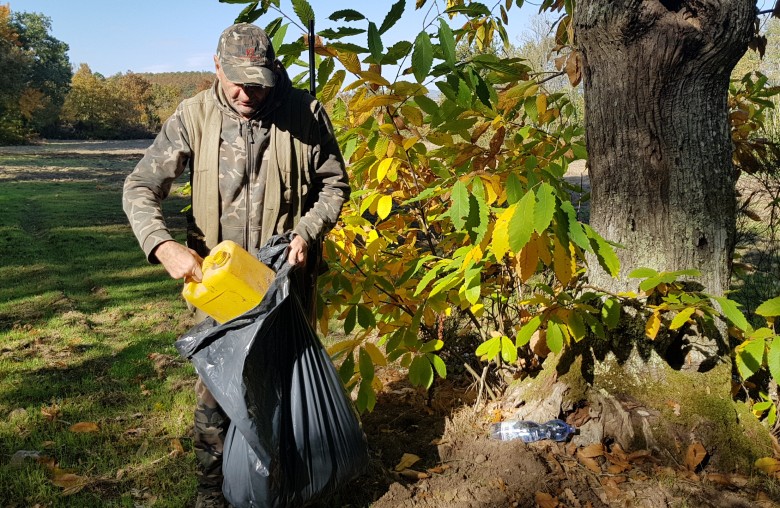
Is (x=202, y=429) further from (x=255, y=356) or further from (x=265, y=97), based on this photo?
(x=265, y=97)

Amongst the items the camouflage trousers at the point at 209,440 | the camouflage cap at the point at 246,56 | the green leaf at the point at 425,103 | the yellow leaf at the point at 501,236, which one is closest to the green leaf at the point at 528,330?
the yellow leaf at the point at 501,236

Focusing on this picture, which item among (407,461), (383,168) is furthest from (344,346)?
(383,168)

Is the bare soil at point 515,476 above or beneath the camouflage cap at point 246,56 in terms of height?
beneath

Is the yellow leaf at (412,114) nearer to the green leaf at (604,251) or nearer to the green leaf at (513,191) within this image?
the green leaf at (513,191)

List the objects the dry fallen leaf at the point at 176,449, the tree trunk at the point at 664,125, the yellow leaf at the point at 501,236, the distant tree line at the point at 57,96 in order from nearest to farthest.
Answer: the yellow leaf at the point at 501,236 < the tree trunk at the point at 664,125 < the dry fallen leaf at the point at 176,449 < the distant tree line at the point at 57,96

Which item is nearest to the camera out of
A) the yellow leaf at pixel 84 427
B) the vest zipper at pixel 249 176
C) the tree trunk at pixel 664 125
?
the vest zipper at pixel 249 176

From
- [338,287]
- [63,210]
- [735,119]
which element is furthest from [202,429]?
[63,210]

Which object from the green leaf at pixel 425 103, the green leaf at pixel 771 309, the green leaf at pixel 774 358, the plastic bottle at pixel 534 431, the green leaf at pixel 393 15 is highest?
the green leaf at pixel 393 15

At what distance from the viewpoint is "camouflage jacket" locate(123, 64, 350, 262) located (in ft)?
7.73

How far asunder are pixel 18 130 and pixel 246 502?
42.3 metres

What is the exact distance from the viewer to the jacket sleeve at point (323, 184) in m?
2.46

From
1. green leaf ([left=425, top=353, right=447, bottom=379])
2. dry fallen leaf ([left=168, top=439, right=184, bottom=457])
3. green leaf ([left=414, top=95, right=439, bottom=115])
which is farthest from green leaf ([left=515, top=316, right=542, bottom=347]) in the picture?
dry fallen leaf ([left=168, top=439, right=184, bottom=457])

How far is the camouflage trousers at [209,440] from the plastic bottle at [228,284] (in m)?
0.48

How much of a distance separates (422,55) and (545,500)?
179 centimetres
